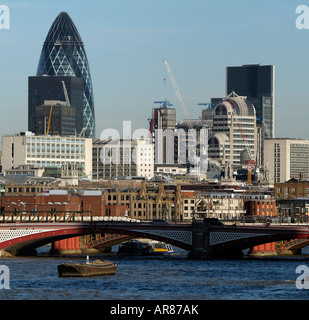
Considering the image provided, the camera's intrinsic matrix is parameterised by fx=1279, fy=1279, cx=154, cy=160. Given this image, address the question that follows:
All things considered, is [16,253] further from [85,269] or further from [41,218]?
[85,269]

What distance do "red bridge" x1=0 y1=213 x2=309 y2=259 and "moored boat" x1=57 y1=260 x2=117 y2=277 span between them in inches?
971

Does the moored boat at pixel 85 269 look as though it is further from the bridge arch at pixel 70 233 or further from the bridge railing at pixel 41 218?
the bridge railing at pixel 41 218

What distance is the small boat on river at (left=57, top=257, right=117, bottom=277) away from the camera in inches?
4828

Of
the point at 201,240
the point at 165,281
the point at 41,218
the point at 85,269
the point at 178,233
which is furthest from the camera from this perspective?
the point at 41,218

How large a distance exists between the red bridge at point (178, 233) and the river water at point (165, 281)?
290cm

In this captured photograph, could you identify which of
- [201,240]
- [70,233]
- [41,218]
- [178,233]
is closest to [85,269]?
[70,233]

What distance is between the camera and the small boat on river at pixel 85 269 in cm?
12262

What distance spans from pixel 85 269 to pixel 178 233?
101 feet

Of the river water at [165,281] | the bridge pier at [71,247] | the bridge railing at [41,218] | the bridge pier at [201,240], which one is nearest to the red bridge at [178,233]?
the bridge pier at [201,240]

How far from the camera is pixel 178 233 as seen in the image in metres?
153

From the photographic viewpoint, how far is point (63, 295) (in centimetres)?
10406

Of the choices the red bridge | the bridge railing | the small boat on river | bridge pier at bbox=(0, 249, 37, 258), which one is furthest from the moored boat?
the bridge railing

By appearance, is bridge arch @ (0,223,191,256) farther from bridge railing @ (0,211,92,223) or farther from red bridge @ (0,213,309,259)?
bridge railing @ (0,211,92,223)
